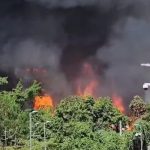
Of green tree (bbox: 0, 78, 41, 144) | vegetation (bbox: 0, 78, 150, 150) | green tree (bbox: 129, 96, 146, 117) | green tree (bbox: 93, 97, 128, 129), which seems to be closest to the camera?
vegetation (bbox: 0, 78, 150, 150)

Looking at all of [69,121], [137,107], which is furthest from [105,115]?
[69,121]

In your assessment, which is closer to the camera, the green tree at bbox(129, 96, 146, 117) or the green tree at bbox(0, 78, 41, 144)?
the green tree at bbox(0, 78, 41, 144)

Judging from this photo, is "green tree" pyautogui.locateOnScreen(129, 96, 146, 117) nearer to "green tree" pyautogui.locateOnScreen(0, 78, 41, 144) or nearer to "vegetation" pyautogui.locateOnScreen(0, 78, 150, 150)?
"vegetation" pyautogui.locateOnScreen(0, 78, 150, 150)

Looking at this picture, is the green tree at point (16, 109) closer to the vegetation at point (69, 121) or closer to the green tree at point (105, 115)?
the vegetation at point (69, 121)

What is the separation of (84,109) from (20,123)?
11128mm

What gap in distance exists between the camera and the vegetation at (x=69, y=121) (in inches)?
3140

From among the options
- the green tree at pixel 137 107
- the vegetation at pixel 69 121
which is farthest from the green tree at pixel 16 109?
the green tree at pixel 137 107

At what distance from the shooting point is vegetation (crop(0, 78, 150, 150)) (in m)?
79.8

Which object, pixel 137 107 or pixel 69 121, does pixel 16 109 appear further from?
pixel 137 107

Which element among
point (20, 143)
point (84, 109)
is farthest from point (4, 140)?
point (84, 109)

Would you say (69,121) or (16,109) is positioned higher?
(16,109)

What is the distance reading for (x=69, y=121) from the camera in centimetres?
9869

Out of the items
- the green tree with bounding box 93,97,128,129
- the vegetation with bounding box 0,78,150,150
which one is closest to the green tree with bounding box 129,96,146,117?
the vegetation with bounding box 0,78,150,150

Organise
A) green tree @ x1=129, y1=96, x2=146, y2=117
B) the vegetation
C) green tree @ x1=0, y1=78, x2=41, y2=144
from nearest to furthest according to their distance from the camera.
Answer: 1. the vegetation
2. green tree @ x1=0, y1=78, x2=41, y2=144
3. green tree @ x1=129, y1=96, x2=146, y2=117
